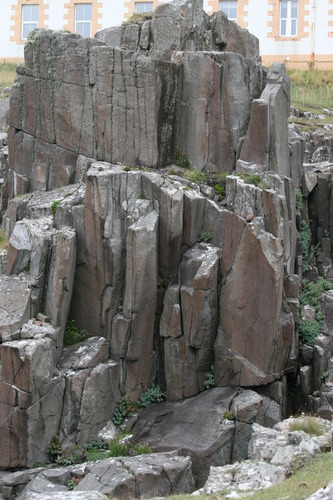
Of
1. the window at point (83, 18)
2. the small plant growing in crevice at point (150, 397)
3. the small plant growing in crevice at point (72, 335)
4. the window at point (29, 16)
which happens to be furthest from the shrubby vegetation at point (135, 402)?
the window at point (29, 16)

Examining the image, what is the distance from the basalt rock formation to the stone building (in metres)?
18.6

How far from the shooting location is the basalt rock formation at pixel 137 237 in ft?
74.4

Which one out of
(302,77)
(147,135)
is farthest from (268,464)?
(302,77)

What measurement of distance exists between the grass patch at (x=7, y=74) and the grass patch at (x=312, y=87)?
15.7m

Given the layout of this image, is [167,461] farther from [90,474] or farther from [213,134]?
[213,134]

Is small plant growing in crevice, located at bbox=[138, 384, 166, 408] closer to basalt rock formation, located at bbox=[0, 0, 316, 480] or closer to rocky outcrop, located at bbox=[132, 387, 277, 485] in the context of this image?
basalt rock formation, located at bbox=[0, 0, 316, 480]

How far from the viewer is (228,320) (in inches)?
920

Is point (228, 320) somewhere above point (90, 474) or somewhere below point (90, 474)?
above

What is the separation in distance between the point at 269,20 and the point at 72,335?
27.6 meters

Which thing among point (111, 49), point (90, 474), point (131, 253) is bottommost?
point (90, 474)

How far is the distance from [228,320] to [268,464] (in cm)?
637

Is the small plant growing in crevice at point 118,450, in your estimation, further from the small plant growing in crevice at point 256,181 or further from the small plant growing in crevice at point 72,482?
the small plant growing in crevice at point 256,181

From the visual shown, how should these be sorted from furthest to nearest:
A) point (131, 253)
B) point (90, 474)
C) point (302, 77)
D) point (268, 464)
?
point (302, 77) → point (131, 253) → point (90, 474) → point (268, 464)

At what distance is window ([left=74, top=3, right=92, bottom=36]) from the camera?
154 feet
